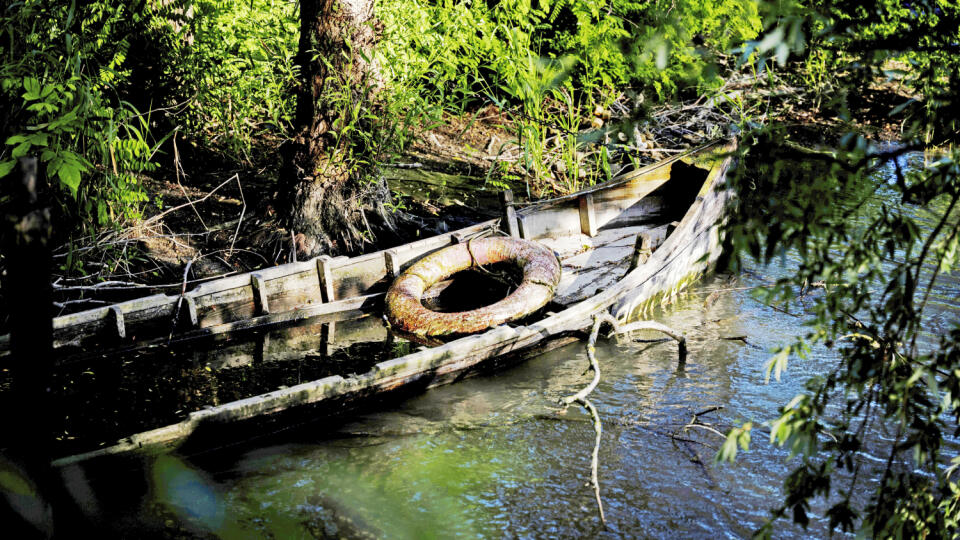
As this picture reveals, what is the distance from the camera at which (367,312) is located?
6.94 m

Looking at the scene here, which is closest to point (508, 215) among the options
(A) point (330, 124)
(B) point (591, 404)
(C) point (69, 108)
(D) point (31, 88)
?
(A) point (330, 124)

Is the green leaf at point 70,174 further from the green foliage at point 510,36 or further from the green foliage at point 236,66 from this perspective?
the green foliage at point 510,36

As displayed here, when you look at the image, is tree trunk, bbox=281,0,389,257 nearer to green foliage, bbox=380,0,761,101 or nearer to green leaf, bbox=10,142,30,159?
green foliage, bbox=380,0,761,101

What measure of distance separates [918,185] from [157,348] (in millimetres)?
5412

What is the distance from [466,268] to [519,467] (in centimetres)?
261

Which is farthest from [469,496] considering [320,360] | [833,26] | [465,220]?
[465,220]

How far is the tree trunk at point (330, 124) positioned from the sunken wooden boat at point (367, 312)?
40.0 inches

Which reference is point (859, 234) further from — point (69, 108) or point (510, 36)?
point (510, 36)

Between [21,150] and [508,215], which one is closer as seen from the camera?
[21,150]

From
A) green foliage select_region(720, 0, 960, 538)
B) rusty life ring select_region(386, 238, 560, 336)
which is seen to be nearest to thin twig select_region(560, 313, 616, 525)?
rusty life ring select_region(386, 238, 560, 336)

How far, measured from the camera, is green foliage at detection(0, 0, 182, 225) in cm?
498

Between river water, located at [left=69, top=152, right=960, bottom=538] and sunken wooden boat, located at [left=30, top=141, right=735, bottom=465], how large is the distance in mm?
220

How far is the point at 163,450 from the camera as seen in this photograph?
439 centimetres

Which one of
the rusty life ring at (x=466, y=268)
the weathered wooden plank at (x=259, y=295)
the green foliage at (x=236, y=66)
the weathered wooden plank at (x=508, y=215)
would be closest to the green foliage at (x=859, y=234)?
the rusty life ring at (x=466, y=268)
